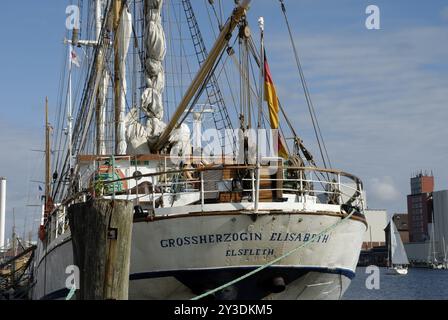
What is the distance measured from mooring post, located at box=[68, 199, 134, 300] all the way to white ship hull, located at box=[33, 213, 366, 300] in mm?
5066

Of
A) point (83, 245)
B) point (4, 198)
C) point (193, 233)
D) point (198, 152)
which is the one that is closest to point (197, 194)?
point (193, 233)

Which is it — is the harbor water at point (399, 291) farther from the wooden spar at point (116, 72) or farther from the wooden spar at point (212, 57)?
the wooden spar at point (116, 72)

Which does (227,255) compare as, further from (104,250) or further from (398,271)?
(398,271)

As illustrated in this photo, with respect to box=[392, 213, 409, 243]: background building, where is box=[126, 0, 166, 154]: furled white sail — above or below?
above

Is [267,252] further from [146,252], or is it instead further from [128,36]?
[128,36]

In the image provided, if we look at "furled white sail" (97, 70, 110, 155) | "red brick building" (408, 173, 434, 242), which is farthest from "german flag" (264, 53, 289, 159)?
"red brick building" (408, 173, 434, 242)

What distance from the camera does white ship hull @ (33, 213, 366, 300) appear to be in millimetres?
18156

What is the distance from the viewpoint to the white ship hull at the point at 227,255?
1816 centimetres

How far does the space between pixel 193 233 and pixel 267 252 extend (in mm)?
1778

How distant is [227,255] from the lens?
18.2 m

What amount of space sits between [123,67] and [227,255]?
19.0 m

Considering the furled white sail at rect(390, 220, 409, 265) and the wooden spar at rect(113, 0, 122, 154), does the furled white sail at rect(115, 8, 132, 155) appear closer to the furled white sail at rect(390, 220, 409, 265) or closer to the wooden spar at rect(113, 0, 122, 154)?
the wooden spar at rect(113, 0, 122, 154)

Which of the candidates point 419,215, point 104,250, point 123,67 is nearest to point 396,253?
point 419,215

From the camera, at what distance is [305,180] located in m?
18.9
